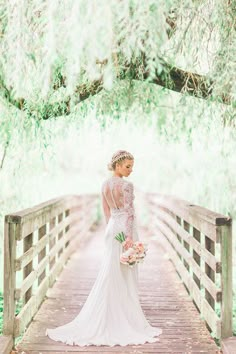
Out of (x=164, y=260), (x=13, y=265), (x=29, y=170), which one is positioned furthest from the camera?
(x=164, y=260)

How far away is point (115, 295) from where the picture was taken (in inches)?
201

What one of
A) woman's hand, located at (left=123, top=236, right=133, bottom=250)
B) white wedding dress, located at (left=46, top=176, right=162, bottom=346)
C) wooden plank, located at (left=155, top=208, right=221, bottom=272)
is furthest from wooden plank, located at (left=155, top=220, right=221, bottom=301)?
woman's hand, located at (left=123, top=236, right=133, bottom=250)

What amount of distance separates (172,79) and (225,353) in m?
2.33

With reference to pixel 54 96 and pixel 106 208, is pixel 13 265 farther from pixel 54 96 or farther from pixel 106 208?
pixel 54 96

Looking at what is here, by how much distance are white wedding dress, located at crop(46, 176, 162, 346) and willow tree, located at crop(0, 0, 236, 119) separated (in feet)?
3.09

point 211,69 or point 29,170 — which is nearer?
point 211,69

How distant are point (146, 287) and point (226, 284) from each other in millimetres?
2845

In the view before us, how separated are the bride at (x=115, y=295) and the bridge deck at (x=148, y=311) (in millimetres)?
162

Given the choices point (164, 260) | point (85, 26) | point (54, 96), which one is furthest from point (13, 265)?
point (164, 260)

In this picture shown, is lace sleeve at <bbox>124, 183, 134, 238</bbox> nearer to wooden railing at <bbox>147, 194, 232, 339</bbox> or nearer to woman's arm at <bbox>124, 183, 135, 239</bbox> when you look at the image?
woman's arm at <bbox>124, 183, 135, 239</bbox>

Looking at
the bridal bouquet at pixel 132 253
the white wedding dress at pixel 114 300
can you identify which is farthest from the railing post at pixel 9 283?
the bridal bouquet at pixel 132 253

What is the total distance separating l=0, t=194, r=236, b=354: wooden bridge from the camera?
4.53 metres

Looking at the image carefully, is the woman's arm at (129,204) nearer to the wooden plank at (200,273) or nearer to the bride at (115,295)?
the bride at (115,295)

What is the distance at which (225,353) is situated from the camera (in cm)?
423
